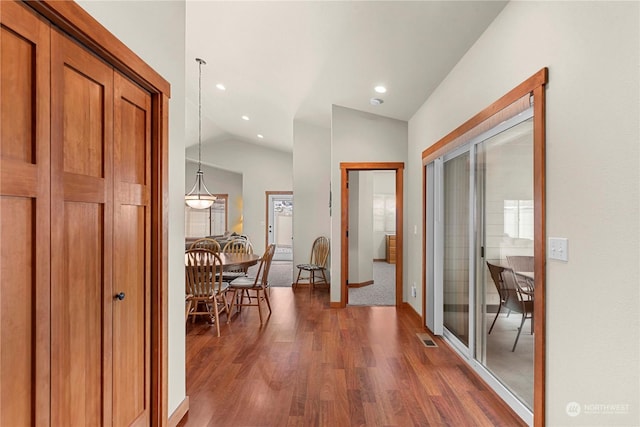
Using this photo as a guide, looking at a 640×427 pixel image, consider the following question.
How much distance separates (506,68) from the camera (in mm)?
2213

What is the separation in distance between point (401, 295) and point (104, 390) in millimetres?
3925

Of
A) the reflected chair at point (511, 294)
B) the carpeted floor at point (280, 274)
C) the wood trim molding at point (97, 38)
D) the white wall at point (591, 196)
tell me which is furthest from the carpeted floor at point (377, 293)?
the wood trim molding at point (97, 38)

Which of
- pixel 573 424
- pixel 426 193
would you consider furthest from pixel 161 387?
pixel 426 193

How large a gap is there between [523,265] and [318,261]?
14.1 feet

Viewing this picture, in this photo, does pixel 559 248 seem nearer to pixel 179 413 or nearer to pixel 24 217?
pixel 24 217

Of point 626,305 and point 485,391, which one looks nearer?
point 626,305

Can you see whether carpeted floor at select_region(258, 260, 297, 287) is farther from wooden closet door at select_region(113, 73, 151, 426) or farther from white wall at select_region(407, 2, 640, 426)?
white wall at select_region(407, 2, 640, 426)

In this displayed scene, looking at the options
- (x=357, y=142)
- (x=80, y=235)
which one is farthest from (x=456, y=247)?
(x=80, y=235)

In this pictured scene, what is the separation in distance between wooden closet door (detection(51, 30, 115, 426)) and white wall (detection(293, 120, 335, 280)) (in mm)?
4773

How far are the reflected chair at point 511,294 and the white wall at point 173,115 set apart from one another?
2.25 meters

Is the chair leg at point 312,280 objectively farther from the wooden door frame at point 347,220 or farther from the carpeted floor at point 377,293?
the wooden door frame at point 347,220

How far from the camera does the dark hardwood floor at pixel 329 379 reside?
2.15m

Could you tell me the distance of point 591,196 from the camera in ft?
4.93

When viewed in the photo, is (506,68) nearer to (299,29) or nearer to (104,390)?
(299,29)
